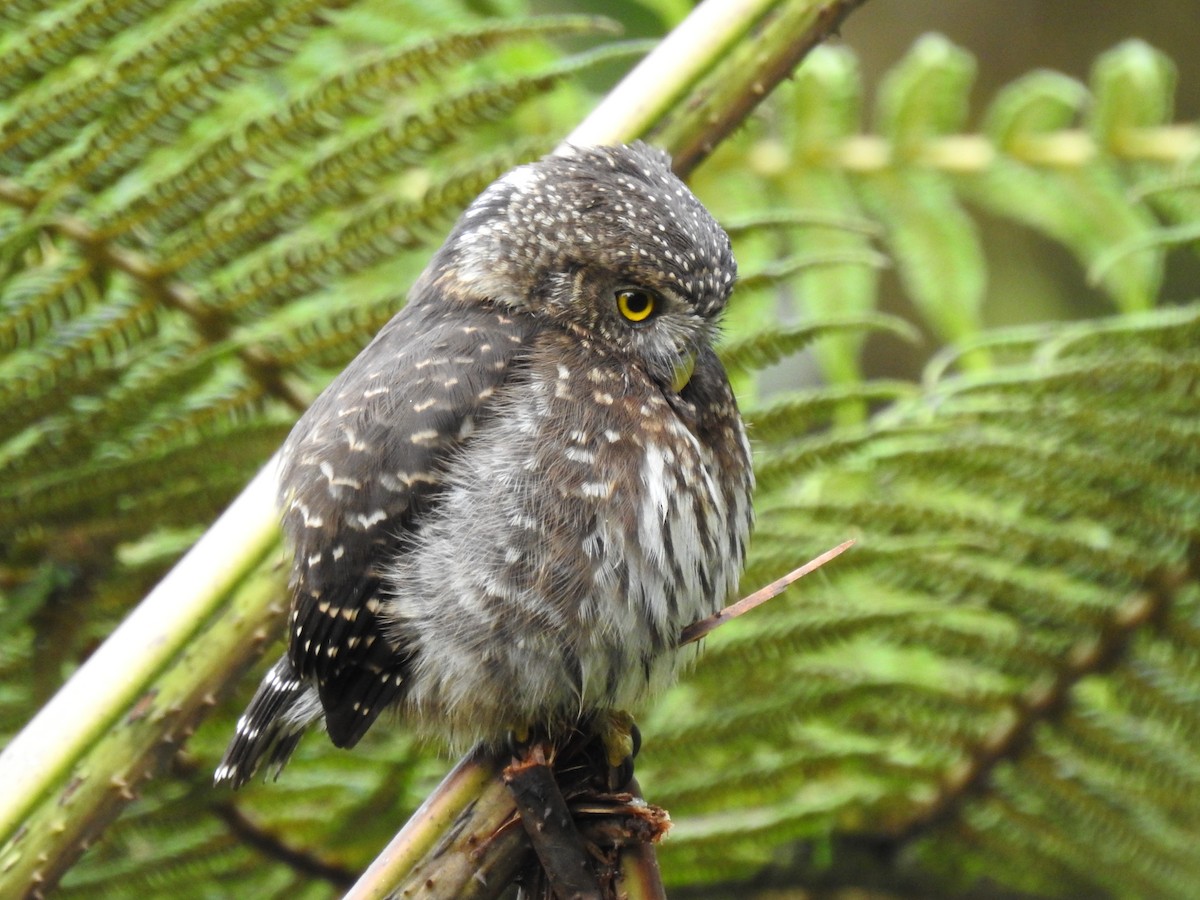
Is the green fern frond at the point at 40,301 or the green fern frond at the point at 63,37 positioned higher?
the green fern frond at the point at 63,37

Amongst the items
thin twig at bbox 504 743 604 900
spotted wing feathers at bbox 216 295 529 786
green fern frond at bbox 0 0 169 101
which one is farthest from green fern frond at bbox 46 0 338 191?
thin twig at bbox 504 743 604 900

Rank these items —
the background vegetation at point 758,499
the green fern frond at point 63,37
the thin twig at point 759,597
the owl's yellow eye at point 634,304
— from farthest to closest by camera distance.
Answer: the background vegetation at point 758,499 < the green fern frond at point 63,37 < the owl's yellow eye at point 634,304 < the thin twig at point 759,597

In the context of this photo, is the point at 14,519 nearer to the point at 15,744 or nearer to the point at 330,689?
the point at 15,744

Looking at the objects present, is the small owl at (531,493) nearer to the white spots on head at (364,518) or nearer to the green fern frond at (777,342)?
the white spots on head at (364,518)

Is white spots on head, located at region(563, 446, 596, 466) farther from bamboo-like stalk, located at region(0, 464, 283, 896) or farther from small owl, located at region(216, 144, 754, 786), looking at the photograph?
bamboo-like stalk, located at region(0, 464, 283, 896)

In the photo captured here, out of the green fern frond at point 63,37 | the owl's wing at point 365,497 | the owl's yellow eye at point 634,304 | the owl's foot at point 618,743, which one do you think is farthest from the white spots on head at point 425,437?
the green fern frond at point 63,37
